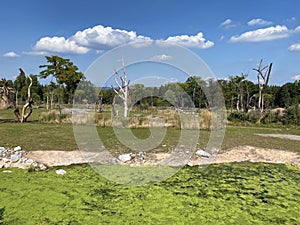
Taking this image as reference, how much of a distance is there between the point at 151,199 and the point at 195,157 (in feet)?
10.8

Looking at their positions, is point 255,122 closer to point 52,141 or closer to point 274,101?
point 52,141

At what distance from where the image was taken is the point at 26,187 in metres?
5.12

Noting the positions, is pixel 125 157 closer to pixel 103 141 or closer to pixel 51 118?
pixel 103 141

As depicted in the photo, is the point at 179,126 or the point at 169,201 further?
the point at 179,126

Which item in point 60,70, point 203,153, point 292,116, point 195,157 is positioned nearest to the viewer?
point 195,157

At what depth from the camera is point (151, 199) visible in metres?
4.76

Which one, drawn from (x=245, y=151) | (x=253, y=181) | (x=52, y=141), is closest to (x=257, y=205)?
(x=253, y=181)

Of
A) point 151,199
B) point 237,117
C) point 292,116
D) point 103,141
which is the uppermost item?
point 292,116

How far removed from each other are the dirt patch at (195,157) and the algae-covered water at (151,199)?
817 millimetres

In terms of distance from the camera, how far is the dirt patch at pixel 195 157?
714 centimetres

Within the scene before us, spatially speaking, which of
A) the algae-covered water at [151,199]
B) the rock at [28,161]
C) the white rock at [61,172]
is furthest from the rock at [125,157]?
the rock at [28,161]

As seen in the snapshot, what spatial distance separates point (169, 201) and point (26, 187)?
266 cm

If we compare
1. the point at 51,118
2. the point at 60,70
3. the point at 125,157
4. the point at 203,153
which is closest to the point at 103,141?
the point at 125,157

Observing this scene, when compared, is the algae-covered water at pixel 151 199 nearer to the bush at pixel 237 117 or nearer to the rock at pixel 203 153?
the rock at pixel 203 153
